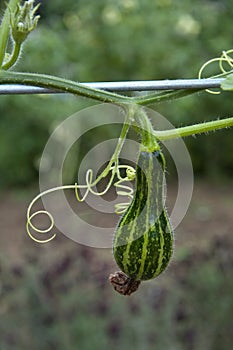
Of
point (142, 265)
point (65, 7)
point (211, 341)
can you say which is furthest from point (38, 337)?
point (65, 7)

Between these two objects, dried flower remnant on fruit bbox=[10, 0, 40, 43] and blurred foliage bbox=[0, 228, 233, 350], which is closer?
dried flower remnant on fruit bbox=[10, 0, 40, 43]

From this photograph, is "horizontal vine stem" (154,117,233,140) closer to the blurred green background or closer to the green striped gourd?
the green striped gourd

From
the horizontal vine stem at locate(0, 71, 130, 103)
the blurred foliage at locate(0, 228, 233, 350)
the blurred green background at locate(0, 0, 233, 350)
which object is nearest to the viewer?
the horizontal vine stem at locate(0, 71, 130, 103)

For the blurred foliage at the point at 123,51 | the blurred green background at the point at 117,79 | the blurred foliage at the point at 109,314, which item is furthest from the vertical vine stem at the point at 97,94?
the blurred foliage at the point at 123,51

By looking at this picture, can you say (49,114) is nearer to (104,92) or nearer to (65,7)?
(65,7)

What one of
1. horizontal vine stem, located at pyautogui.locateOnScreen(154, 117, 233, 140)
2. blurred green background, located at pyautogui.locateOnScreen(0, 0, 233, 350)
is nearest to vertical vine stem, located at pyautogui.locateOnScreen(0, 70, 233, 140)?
horizontal vine stem, located at pyautogui.locateOnScreen(154, 117, 233, 140)

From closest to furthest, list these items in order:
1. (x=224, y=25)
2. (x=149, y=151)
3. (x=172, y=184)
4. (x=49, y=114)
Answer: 1. (x=149, y=151)
2. (x=49, y=114)
3. (x=224, y=25)
4. (x=172, y=184)

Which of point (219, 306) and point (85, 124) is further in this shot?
point (85, 124)
